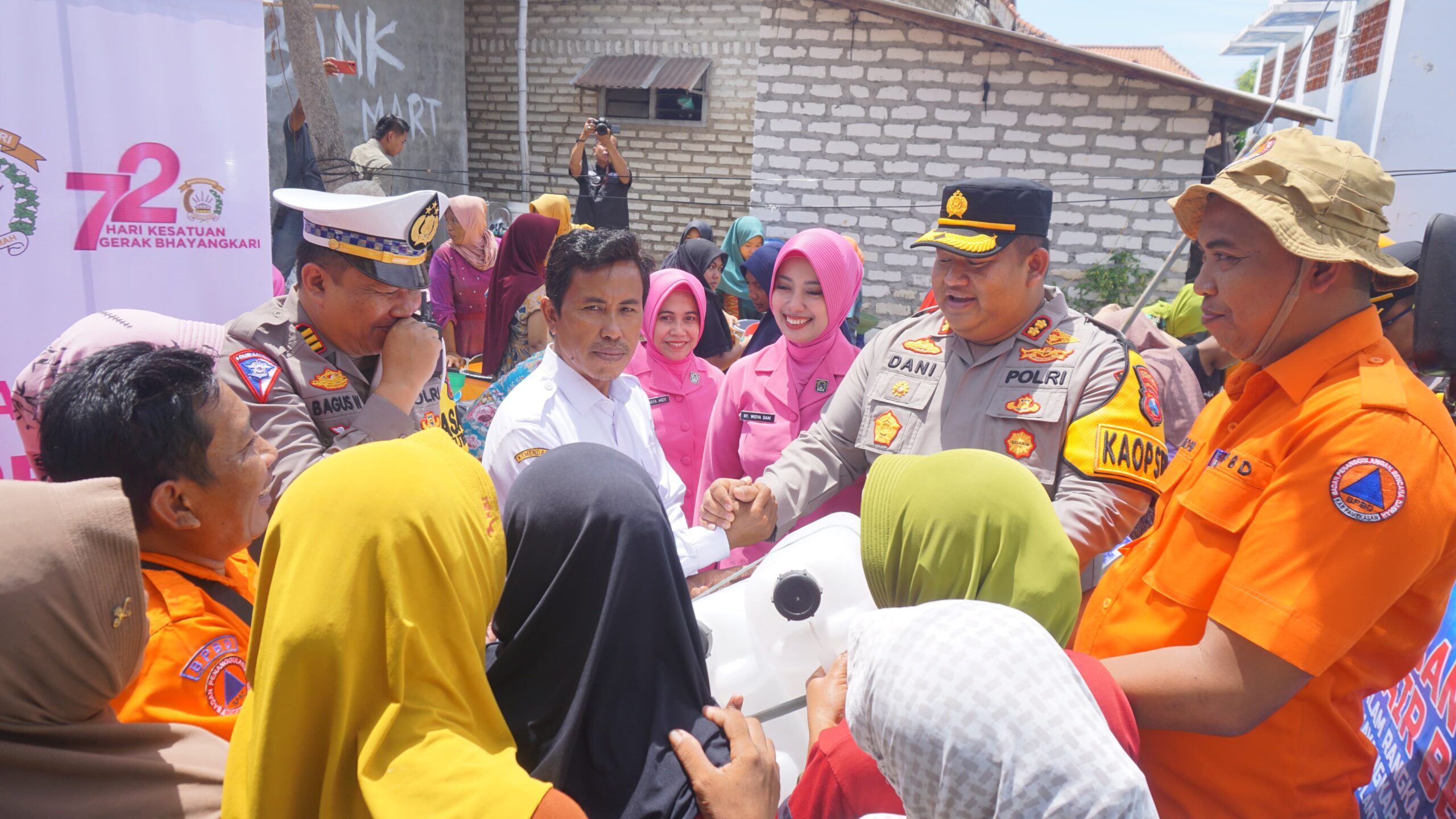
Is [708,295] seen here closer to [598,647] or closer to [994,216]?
[994,216]

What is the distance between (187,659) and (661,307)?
2.53 m

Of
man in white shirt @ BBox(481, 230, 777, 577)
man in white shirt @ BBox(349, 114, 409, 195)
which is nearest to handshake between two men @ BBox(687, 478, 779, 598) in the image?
man in white shirt @ BBox(481, 230, 777, 577)

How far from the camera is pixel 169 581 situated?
151 centimetres

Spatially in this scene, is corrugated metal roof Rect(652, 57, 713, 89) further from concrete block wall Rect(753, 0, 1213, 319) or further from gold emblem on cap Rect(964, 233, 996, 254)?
gold emblem on cap Rect(964, 233, 996, 254)

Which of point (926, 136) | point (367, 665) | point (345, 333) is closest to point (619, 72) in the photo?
point (926, 136)

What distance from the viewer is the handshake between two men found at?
7.68 feet

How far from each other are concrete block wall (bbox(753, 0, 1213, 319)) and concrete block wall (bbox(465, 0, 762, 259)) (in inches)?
83.9

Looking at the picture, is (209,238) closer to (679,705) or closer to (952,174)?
(679,705)

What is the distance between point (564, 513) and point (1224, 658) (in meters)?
1.11

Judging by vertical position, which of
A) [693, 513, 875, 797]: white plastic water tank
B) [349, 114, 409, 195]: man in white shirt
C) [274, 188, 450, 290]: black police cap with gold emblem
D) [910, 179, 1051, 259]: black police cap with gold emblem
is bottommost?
[693, 513, 875, 797]: white plastic water tank

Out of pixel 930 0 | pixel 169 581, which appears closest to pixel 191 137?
pixel 169 581

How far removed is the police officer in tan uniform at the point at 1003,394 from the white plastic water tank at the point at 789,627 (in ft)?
1.66

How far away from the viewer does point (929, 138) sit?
371 inches

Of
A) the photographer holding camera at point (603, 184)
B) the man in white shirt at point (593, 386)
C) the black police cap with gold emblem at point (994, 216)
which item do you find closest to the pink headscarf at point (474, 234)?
the photographer holding camera at point (603, 184)
